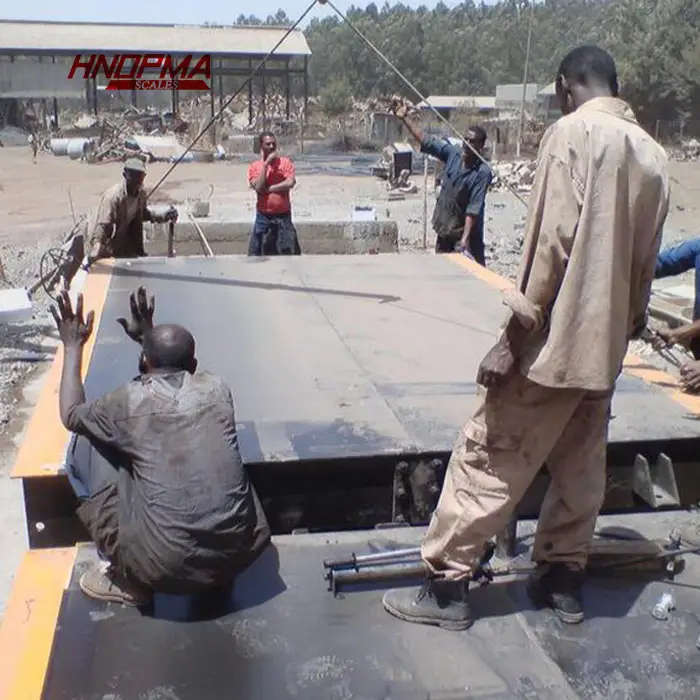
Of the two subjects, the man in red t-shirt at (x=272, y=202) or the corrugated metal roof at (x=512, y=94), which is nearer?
the man in red t-shirt at (x=272, y=202)

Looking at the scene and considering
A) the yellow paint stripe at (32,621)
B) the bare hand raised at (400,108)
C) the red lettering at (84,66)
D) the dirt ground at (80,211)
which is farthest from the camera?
the red lettering at (84,66)

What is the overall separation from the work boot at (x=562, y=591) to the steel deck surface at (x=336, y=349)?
718 mm

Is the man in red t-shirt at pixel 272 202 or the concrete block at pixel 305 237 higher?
the man in red t-shirt at pixel 272 202

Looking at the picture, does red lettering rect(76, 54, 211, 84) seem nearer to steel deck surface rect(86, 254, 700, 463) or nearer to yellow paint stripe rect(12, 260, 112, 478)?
steel deck surface rect(86, 254, 700, 463)

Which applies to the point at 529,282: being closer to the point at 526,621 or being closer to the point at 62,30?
the point at 526,621

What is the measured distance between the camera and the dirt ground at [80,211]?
5.94 m

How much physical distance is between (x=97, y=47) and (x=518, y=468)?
27.2m

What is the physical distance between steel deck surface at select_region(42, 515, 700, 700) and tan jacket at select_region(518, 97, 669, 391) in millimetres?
707

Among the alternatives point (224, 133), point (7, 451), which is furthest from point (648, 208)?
point (224, 133)

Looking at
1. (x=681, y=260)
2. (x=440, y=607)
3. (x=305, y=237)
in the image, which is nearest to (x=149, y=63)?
(x=305, y=237)

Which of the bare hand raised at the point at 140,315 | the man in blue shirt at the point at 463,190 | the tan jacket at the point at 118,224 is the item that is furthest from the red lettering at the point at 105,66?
the bare hand raised at the point at 140,315

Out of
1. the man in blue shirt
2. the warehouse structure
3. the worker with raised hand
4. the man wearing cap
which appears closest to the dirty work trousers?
the worker with raised hand

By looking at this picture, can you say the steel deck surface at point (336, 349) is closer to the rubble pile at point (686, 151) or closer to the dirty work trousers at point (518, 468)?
the dirty work trousers at point (518, 468)

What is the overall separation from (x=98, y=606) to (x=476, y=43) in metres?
61.0
